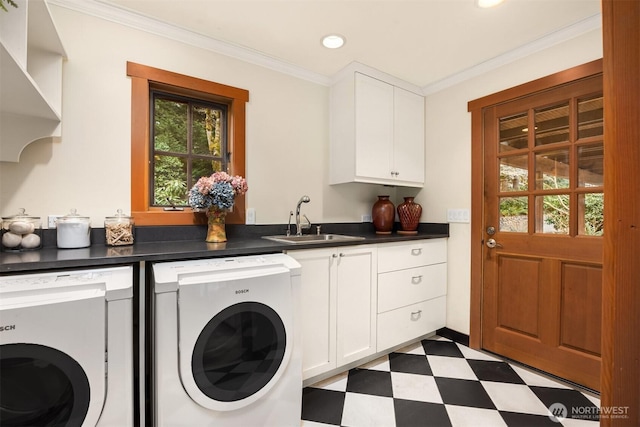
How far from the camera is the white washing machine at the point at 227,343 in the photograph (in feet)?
3.67

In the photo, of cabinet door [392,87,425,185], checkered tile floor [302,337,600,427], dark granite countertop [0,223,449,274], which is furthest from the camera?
cabinet door [392,87,425,185]

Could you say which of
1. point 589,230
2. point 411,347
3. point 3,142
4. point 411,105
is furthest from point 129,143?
point 589,230

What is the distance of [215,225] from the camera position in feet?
5.75

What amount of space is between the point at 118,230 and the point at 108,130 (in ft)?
1.98

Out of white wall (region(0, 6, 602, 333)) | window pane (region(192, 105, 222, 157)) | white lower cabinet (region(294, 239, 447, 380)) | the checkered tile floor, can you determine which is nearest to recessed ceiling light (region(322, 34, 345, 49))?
white wall (region(0, 6, 602, 333))

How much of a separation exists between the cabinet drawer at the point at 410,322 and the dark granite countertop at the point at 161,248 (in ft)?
1.86

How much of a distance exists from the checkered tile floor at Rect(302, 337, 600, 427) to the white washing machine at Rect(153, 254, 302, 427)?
36 cm

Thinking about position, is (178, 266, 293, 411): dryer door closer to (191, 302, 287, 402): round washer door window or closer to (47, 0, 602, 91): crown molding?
(191, 302, 287, 402): round washer door window

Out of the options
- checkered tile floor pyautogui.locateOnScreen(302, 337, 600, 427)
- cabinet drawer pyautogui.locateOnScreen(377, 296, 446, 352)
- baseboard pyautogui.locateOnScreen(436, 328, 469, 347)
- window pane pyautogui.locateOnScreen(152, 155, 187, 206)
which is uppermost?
window pane pyautogui.locateOnScreen(152, 155, 187, 206)

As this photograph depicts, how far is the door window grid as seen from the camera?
1742 mm

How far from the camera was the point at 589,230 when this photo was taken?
1.75 meters

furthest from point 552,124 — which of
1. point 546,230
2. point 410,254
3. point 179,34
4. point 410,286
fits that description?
point 179,34

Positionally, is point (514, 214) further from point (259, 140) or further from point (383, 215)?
point (259, 140)

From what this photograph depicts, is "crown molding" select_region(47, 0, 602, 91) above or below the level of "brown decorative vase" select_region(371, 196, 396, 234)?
above
